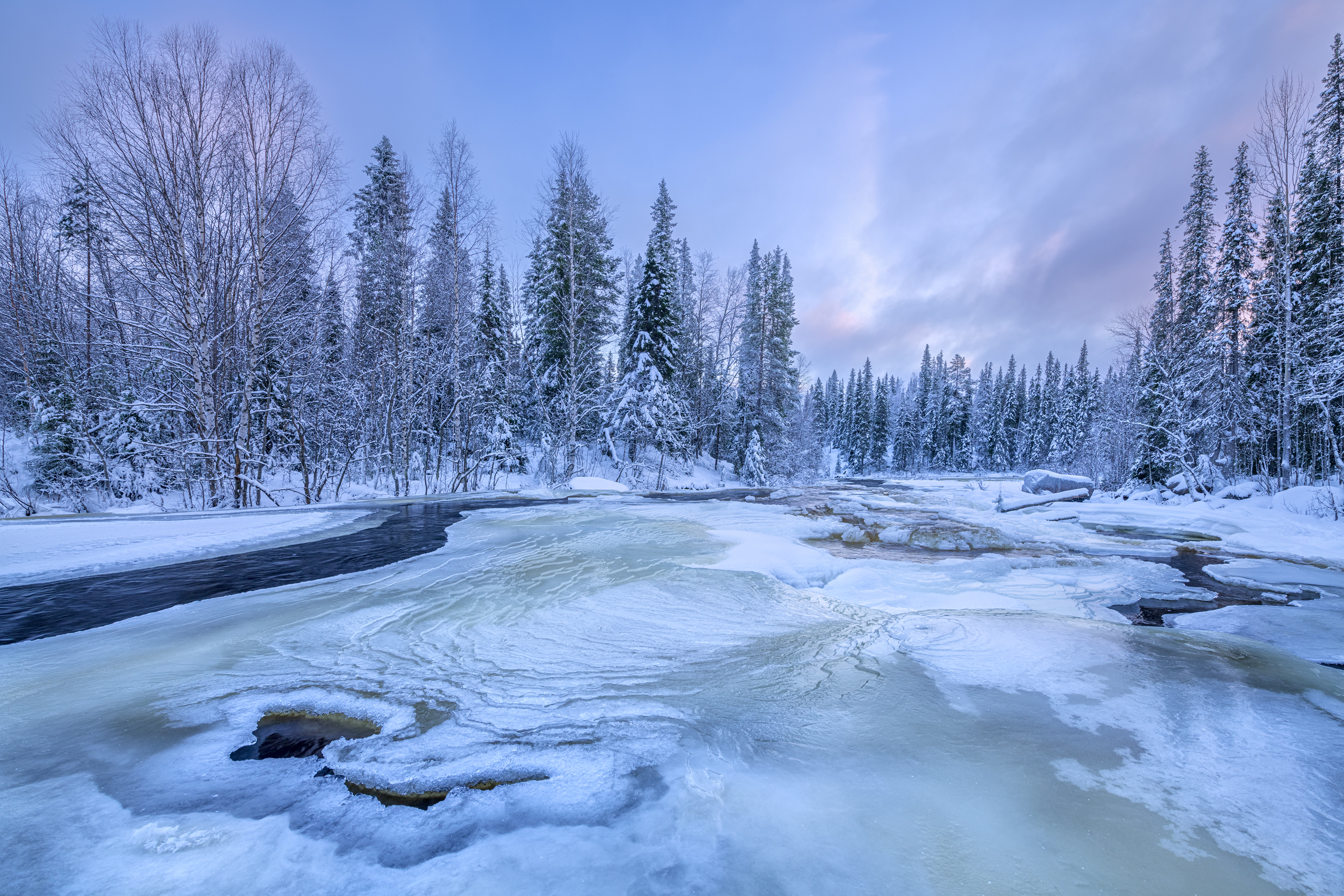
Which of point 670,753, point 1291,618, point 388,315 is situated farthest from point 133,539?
point 1291,618

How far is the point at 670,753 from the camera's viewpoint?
2107 millimetres

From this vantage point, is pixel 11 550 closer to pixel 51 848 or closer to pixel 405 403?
pixel 51 848

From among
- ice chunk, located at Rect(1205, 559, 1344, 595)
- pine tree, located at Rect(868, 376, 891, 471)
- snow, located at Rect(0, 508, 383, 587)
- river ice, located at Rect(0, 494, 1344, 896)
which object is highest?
pine tree, located at Rect(868, 376, 891, 471)

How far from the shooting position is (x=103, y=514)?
8.37 m

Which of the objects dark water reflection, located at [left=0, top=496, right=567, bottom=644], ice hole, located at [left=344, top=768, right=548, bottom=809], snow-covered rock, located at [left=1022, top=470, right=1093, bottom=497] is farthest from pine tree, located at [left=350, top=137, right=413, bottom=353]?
snow-covered rock, located at [left=1022, top=470, right=1093, bottom=497]

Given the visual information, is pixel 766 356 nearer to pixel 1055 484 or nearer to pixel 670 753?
pixel 1055 484

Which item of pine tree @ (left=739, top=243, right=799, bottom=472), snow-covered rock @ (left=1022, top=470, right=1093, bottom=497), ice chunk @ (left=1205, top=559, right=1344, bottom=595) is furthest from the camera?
pine tree @ (left=739, top=243, right=799, bottom=472)

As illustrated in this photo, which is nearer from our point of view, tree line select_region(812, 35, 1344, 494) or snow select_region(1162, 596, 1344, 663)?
snow select_region(1162, 596, 1344, 663)

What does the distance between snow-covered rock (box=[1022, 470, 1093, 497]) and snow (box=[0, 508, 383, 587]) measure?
22.5 meters

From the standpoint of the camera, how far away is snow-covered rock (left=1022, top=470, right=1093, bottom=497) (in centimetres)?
1820

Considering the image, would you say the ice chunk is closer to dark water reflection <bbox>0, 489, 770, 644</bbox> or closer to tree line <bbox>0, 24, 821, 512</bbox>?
dark water reflection <bbox>0, 489, 770, 644</bbox>

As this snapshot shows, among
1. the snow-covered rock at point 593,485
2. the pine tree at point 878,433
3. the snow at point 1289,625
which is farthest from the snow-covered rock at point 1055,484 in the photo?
the pine tree at point 878,433

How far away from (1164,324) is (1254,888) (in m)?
28.5

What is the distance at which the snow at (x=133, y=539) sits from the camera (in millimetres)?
4934
